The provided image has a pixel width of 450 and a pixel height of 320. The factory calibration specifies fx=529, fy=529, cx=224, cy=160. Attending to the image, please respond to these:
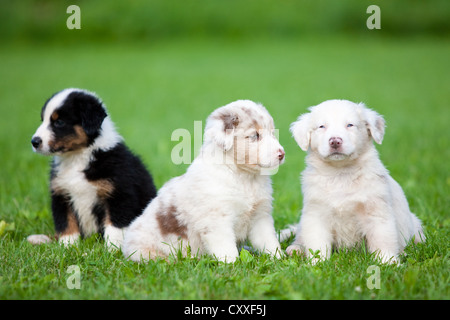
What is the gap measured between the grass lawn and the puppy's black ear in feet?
3.44

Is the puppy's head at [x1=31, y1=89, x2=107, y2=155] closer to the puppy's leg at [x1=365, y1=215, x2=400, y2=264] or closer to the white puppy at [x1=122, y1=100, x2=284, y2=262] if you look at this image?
the white puppy at [x1=122, y1=100, x2=284, y2=262]

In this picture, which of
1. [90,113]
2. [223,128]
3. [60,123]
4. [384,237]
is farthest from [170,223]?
[384,237]

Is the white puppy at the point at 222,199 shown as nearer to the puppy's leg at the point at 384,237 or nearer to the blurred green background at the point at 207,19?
the puppy's leg at the point at 384,237

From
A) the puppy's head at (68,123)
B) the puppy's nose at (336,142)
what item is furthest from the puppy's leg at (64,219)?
the puppy's nose at (336,142)

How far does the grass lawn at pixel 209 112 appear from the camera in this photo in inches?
148

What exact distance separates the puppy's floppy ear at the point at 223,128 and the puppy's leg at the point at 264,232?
0.67 metres

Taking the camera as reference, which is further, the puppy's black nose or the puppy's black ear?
the puppy's black ear

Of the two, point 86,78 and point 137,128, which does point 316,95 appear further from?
point 86,78

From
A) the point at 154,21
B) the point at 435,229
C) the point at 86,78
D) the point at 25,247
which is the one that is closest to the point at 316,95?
the point at 86,78

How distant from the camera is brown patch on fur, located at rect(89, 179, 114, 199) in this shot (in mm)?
4977

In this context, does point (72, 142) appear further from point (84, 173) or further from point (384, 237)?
point (384, 237)

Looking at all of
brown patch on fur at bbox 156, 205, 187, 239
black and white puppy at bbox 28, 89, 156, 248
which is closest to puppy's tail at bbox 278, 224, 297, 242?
brown patch on fur at bbox 156, 205, 187, 239

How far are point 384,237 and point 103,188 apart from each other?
2.55 meters

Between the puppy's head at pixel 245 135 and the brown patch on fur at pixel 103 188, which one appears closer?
the puppy's head at pixel 245 135
